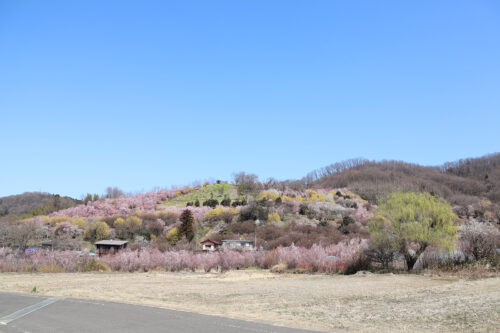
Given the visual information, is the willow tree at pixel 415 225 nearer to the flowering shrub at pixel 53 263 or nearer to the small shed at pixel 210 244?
the flowering shrub at pixel 53 263

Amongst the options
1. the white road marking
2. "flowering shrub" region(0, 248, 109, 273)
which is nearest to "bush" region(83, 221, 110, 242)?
"flowering shrub" region(0, 248, 109, 273)

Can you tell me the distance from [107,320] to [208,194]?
76993 mm

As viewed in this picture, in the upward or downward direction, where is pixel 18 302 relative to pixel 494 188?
downward

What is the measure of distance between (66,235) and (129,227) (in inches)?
292

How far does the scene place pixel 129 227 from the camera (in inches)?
2105

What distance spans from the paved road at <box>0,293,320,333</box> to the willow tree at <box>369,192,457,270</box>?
16.3m

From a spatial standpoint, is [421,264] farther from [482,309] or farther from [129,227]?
[129,227]

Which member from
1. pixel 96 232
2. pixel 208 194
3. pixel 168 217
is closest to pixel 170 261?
pixel 96 232

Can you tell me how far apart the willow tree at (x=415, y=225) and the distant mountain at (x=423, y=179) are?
212 feet

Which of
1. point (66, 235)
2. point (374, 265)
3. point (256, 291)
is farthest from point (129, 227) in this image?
point (256, 291)

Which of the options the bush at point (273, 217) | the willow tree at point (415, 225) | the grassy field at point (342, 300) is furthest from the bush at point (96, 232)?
the willow tree at point (415, 225)

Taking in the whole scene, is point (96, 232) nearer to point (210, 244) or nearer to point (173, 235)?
point (173, 235)

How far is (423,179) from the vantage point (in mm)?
137125

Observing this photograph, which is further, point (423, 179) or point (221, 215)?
point (423, 179)
